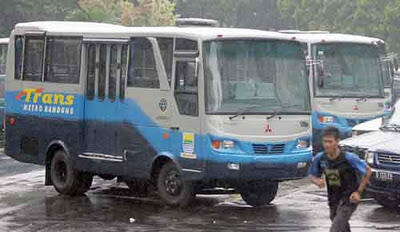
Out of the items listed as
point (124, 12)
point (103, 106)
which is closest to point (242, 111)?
point (103, 106)

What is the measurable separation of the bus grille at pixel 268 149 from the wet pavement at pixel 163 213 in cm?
88

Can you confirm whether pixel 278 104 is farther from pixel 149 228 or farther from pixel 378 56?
pixel 378 56

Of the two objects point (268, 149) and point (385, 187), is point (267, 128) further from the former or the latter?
point (385, 187)

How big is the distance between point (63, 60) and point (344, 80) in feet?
23.0

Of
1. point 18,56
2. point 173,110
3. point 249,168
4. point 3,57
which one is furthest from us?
point 3,57

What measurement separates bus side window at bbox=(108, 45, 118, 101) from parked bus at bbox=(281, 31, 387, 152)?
6.10m

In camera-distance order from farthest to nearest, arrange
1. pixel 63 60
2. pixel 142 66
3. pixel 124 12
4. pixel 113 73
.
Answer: pixel 124 12
pixel 63 60
pixel 113 73
pixel 142 66

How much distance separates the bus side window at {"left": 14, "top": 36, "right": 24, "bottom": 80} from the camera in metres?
18.3

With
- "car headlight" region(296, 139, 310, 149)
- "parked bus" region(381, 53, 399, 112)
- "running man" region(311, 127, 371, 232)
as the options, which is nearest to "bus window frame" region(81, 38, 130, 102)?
"car headlight" region(296, 139, 310, 149)

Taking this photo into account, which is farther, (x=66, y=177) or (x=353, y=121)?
(x=353, y=121)

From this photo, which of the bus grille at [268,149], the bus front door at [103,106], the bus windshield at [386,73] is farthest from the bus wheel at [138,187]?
the bus windshield at [386,73]

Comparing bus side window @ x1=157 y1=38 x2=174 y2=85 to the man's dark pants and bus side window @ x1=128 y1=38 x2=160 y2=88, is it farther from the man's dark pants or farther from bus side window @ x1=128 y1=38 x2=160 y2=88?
the man's dark pants

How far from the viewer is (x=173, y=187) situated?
51.0ft

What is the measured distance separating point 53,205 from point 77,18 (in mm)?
36393
